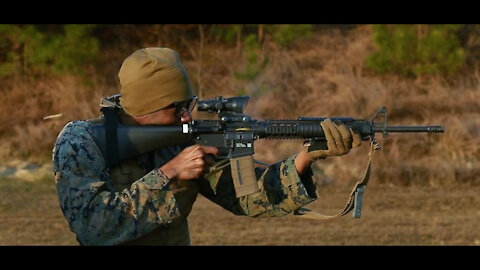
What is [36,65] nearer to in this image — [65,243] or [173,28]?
[173,28]

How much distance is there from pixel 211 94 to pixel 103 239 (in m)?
11.8

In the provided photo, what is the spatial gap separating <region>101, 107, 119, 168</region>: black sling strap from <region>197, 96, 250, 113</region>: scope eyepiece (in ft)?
1.56

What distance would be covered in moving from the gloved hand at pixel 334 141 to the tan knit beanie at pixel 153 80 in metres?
0.67

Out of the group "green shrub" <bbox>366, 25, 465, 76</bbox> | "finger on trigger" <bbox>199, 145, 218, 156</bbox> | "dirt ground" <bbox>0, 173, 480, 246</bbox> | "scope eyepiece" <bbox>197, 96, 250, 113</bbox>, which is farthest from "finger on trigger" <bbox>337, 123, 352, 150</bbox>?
"green shrub" <bbox>366, 25, 465, 76</bbox>

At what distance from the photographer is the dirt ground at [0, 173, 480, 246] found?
8406mm

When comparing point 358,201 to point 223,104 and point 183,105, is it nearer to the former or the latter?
point 223,104

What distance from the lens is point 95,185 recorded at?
3295 mm

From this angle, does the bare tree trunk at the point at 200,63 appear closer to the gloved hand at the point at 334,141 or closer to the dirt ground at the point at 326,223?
the dirt ground at the point at 326,223

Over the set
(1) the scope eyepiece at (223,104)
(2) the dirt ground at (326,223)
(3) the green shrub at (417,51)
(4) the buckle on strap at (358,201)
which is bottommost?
(2) the dirt ground at (326,223)

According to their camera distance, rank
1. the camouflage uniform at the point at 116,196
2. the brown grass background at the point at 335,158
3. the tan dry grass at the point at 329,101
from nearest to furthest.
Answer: the camouflage uniform at the point at 116,196 < the brown grass background at the point at 335,158 < the tan dry grass at the point at 329,101

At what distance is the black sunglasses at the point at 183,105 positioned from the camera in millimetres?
3629

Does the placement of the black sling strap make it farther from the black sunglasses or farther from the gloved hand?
the gloved hand

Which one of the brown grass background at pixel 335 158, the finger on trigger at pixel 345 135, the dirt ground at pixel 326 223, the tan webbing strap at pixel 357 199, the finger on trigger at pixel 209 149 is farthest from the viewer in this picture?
the brown grass background at pixel 335 158

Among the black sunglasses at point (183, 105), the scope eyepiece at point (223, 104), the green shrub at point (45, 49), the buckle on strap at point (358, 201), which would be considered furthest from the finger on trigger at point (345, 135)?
the green shrub at point (45, 49)
